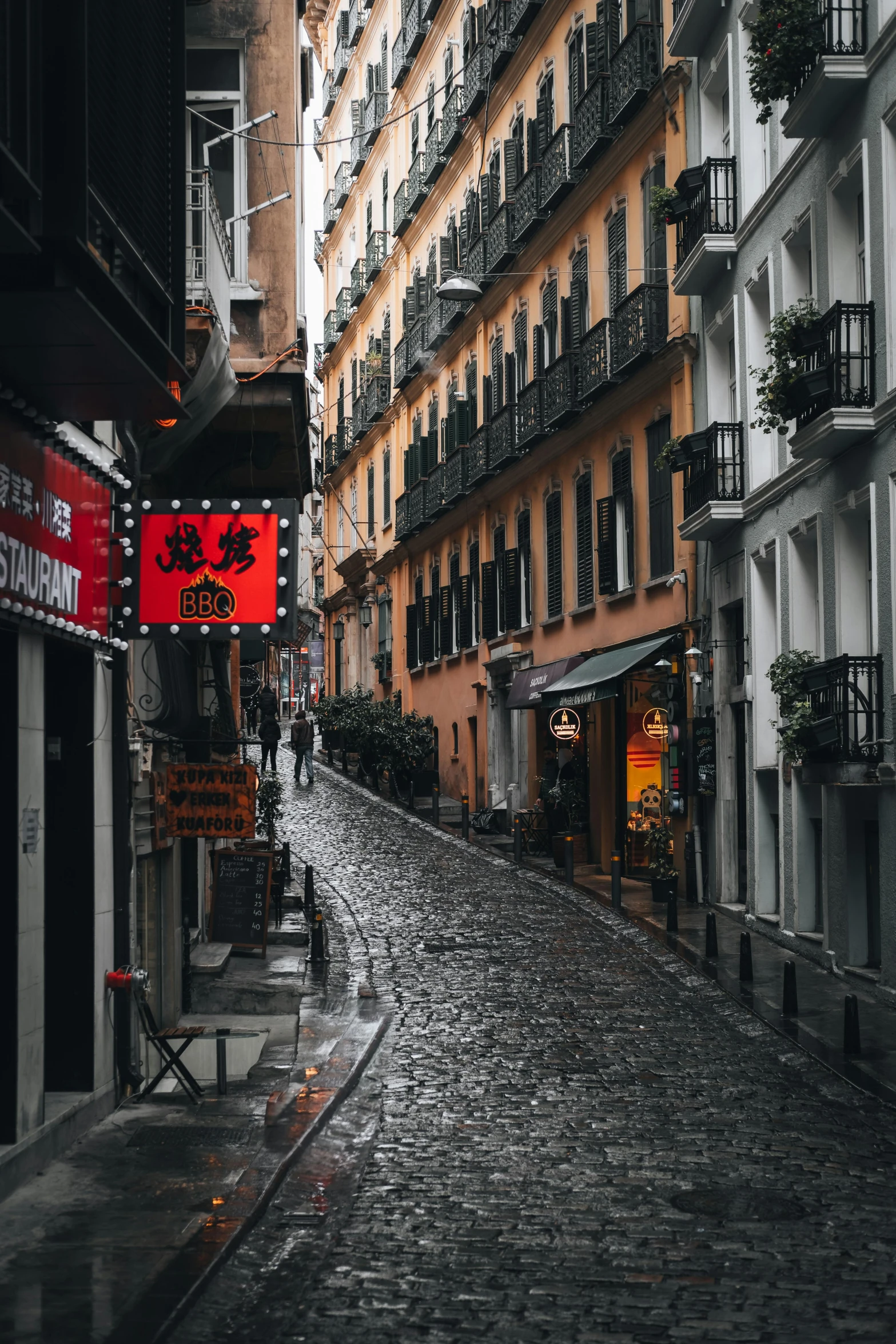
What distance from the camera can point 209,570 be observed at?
10711 mm

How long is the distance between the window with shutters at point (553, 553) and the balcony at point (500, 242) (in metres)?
5.38

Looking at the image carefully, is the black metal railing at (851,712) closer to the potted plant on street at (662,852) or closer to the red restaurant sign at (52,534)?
the potted plant on street at (662,852)

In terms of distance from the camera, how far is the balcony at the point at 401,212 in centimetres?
4375

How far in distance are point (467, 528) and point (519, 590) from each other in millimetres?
4677

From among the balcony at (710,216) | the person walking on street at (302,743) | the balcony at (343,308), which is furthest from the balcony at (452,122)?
the balcony at (710,216)

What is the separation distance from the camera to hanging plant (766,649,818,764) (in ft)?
56.0

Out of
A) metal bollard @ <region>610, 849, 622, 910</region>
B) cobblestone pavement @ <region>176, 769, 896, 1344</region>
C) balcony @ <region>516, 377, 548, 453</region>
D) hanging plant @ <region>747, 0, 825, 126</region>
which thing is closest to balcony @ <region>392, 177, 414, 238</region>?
balcony @ <region>516, 377, 548, 453</region>

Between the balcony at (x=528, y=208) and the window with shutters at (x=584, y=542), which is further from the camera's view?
the balcony at (x=528, y=208)

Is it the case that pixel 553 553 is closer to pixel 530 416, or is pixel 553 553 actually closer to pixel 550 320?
pixel 530 416

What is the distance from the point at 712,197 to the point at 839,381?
23.0 feet

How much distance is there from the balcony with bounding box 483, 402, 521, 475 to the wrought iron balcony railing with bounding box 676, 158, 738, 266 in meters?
9.88

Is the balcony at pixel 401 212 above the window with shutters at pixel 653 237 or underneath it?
above

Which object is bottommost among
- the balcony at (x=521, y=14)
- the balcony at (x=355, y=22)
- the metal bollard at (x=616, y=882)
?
the metal bollard at (x=616, y=882)

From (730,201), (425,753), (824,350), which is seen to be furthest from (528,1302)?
(425,753)
